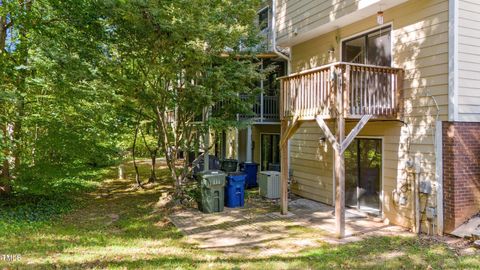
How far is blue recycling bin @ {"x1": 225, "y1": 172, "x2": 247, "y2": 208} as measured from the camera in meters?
9.63

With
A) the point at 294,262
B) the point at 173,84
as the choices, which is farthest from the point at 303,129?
the point at 294,262

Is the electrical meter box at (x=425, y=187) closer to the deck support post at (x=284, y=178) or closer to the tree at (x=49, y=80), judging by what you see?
the deck support post at (x=284, y=178)

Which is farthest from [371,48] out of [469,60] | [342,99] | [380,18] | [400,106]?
[342,99]

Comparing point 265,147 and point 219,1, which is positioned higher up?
point 219,1

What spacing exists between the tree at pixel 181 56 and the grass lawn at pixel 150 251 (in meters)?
2.88

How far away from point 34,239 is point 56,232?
69 centimetres

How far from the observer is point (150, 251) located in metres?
5.91

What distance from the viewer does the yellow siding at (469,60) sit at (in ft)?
21.2

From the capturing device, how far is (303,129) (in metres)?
10.9

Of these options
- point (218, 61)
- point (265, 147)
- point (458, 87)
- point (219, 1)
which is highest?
point (219, 1)

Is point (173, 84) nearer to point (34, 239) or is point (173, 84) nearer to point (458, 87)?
point (34, 239)

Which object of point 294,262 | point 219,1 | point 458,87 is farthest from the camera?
point 219,1

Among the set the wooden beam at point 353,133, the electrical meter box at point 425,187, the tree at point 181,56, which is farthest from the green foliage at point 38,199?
the electrical meter box at point 425,187

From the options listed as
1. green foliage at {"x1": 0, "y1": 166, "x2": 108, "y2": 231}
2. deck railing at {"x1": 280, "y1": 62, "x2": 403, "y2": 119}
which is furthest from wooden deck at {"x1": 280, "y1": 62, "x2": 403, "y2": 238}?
green foliage at {"x1": 0, "y1": 166, "x2": 108, "y2": 231}
